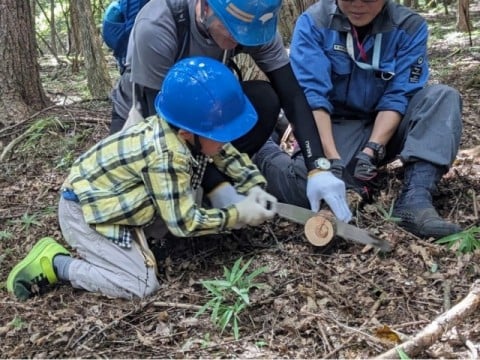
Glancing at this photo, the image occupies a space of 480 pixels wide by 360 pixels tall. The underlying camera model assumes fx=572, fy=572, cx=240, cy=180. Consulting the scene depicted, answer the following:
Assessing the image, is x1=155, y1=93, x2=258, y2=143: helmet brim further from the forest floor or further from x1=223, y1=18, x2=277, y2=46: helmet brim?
the forest floor

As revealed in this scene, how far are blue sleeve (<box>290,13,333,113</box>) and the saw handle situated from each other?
78 cm

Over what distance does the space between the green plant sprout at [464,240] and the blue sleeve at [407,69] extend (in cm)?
86

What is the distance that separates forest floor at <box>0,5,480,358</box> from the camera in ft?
7.22

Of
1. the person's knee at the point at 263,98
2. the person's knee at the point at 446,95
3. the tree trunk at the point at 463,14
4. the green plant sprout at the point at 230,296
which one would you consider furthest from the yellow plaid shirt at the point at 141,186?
the tree trunk at the point at 463,14

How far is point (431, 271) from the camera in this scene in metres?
2.61

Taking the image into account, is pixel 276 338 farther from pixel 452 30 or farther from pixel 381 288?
pixel 452 30

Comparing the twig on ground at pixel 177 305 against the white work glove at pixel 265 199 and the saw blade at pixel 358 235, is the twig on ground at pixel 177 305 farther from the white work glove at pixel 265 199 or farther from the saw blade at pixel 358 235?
the saw blade at pixel 358 235

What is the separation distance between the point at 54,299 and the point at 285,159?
1.54 metres

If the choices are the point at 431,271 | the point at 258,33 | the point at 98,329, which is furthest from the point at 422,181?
the point at 98,329

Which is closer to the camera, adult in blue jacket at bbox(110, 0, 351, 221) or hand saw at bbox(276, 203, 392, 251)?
adult in blue jacket at bbox(110, 0, 351, 221)

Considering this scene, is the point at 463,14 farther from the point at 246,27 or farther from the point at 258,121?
the point at 246,27

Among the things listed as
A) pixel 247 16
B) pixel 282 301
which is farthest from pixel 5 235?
pixel 247 16

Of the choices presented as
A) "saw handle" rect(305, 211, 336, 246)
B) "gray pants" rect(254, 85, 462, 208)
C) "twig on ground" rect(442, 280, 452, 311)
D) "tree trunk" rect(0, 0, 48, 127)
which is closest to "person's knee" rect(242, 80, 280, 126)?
"gray pants" rect(254, 85, 462, 208)

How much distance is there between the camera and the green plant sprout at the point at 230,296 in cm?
237
